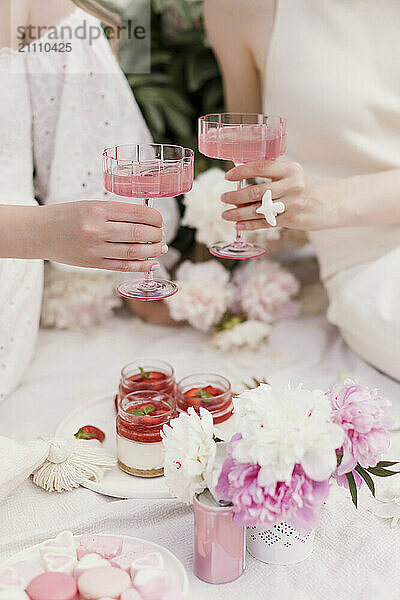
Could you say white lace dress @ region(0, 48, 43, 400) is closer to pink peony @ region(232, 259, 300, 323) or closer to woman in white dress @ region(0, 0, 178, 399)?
woman in white dress @ region(0, 0, 178, 399)

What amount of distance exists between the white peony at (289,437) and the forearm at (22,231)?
0.61m

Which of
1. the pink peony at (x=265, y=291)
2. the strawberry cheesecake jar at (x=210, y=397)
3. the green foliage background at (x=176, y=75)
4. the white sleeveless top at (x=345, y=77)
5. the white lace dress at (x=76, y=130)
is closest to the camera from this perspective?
the strawberry cheesecake jar at (x=210, y=397)

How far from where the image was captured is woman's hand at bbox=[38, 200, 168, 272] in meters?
1.44

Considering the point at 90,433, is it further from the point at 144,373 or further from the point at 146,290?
the point at 146,290

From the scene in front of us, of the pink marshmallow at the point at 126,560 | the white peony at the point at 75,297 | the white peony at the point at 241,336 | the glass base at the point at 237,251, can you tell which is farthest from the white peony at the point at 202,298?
the pink marshmallow at the point at 126,560

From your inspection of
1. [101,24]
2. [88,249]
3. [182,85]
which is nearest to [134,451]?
[88,249]

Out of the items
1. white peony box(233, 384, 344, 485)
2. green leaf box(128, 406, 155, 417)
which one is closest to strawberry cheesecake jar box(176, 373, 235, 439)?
green leaf box(128, 406, 155, 417)

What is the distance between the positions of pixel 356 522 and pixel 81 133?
4.33 ft

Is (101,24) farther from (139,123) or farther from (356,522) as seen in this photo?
(356,522)

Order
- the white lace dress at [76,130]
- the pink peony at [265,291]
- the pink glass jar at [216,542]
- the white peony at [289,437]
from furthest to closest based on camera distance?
the pink peony at [265,291] < the white lace dress at [76,130] < the pink glass jar at [216,542] < the white peony at [289,437]

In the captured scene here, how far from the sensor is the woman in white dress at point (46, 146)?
1.56 metres

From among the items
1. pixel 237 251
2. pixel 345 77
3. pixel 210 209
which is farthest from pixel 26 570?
pixel 345 77

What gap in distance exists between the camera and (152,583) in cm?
117

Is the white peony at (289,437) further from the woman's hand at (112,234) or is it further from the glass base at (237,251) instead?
the glass base at (237,251)
